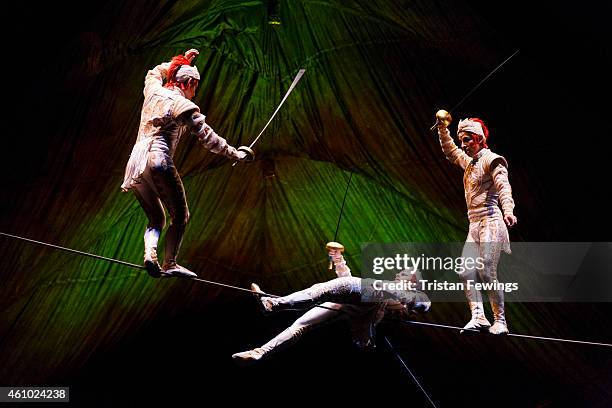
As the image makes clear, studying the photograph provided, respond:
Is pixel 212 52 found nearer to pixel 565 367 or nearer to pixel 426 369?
pixel 426 369

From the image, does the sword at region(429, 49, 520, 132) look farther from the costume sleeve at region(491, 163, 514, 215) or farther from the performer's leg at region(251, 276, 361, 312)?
the performer's leg at region(251, 276, 361, 312)

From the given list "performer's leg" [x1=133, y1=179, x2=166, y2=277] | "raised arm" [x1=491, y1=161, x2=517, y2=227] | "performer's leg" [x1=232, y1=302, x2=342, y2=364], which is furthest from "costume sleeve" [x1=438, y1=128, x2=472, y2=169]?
→ "performer's leg" [x1=133, y1=179, x2=166, y2=277]

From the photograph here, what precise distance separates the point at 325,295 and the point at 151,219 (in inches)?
53.2

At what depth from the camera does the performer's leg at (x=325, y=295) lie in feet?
22.3

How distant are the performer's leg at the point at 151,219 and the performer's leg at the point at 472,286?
7.00ft

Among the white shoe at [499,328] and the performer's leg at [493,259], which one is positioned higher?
the performer's leg at [493,259]

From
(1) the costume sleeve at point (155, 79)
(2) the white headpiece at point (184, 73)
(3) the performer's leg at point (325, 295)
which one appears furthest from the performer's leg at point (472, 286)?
(1) the costume sleeve at point (155, 79)

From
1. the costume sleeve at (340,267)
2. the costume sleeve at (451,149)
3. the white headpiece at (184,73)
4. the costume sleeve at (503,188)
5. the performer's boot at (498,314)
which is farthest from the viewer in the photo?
the costume sleeve at (340,267)

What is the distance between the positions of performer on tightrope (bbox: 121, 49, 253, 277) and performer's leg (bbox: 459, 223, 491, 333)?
167cm

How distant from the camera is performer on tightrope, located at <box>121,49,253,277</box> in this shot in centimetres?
635

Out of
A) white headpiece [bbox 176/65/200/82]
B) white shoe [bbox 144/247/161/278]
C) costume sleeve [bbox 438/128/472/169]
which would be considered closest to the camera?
white shoe [bbox 144/247/161/278]

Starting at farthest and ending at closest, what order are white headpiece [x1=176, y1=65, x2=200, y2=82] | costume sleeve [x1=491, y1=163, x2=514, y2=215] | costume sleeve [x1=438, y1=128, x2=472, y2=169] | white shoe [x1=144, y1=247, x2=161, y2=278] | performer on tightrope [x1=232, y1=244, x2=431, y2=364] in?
costume sleeve [x1=438, y1=128, x2=472, y2=169] → performer on tightrope [x1=232, y1=244, x2=431, y2=364] → costume sleeve [x1=491, y1=163, x2=514, y2=215] → white headpiece [x1=176, y1=65, x2=200, y2=82] → white shoe [x1=144, y1=247, x2=161, y2=278]

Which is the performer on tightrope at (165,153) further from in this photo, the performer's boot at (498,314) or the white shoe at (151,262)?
the performer's boot at (498,314)

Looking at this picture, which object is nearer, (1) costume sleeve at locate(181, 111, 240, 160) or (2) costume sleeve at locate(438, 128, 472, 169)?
(1) costume sleeve at locate(181, 111, 240, 160)
